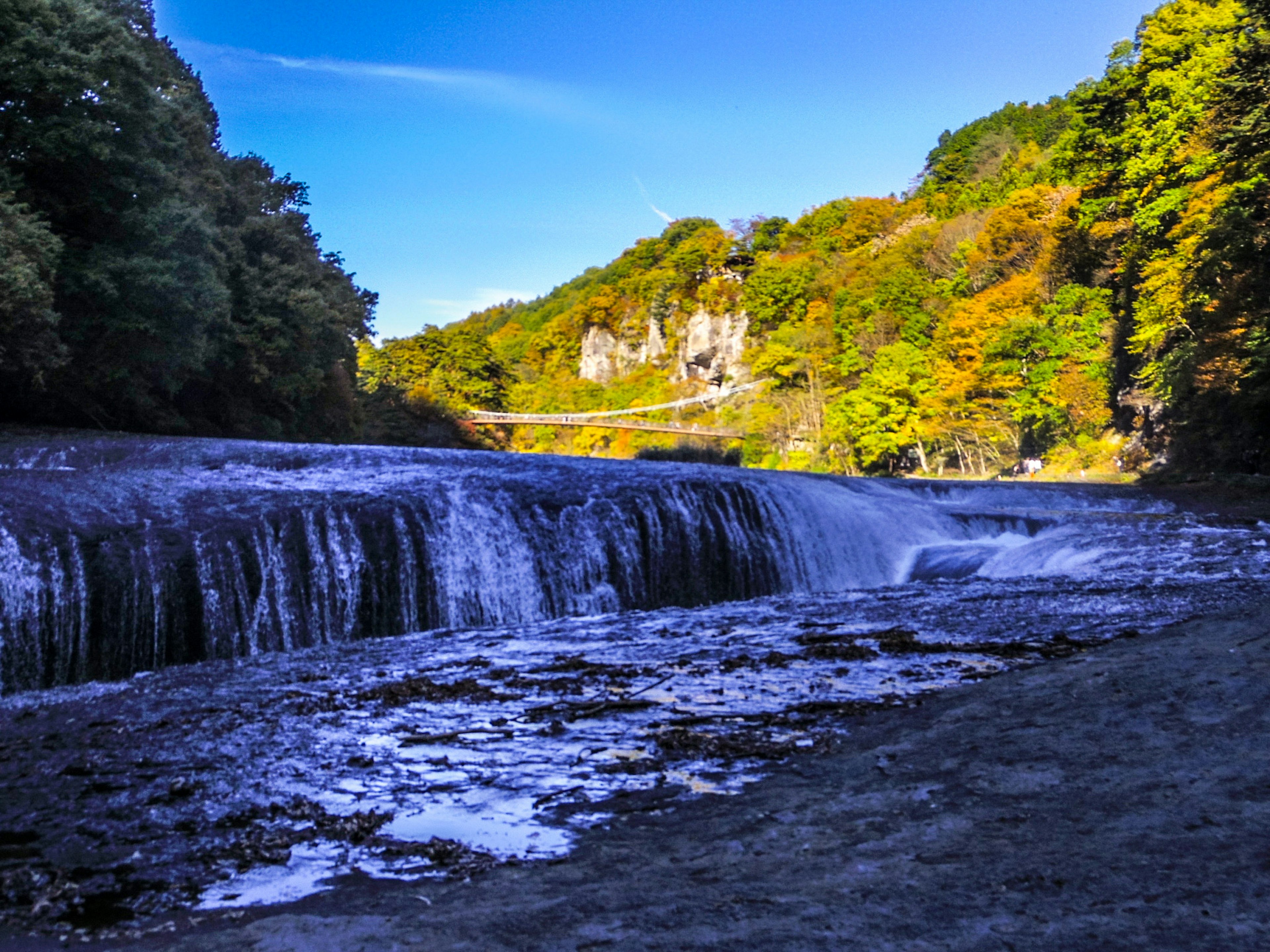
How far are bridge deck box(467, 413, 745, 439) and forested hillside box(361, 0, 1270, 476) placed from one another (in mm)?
2873

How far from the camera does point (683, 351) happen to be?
90438 mm

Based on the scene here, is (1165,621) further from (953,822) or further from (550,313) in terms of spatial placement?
(550,313)

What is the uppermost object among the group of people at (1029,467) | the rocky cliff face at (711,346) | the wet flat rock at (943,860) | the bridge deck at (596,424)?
the rocky cliff face at (711,346)

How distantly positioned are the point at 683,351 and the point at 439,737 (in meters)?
86.9

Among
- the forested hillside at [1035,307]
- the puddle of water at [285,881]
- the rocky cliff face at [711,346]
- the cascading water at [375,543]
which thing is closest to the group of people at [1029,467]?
the forested hillside at [1035,307]

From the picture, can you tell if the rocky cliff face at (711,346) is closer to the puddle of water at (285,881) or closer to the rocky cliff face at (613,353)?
the rocky cliff face at (613,353)

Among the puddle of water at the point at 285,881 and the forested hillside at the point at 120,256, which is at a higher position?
the forested hillside at the point at 120,256

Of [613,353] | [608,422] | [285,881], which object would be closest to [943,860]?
[285,881]

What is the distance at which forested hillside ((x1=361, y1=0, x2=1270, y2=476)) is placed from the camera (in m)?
20.2

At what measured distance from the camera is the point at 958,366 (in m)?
39.8

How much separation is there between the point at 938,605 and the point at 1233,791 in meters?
6.70

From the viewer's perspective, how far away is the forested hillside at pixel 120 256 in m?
14.5

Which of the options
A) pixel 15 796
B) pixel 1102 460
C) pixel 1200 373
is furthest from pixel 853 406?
pixel 15 796

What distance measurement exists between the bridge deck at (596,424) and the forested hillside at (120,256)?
29331mm
